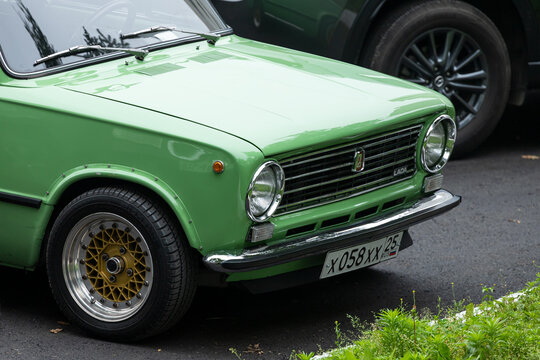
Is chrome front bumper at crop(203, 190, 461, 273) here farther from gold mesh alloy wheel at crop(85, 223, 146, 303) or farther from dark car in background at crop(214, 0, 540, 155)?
dark car in background at crop(214, 0, 540, 155)

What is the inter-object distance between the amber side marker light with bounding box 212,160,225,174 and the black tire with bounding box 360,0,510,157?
11.4ft

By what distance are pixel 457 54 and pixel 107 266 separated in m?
4.00

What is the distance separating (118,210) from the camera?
14.7ft

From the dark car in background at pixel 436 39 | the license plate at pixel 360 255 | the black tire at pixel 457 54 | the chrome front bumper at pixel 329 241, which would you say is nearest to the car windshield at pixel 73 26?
the chrome front bumper at pixel 329 241

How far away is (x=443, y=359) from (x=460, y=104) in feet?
14.0

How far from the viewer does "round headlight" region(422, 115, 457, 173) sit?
16.8ft

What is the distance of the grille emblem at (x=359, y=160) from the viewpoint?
15.5ft

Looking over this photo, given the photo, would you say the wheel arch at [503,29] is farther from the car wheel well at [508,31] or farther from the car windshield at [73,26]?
the car windshield at [73,26]

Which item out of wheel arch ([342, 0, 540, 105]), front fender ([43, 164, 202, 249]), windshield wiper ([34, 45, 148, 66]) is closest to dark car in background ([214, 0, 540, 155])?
wheel arch ([342, 0, 540, 105])

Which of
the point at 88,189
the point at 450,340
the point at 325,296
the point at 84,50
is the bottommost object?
the point at 325,296

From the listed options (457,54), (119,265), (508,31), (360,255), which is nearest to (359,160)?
(360,255)

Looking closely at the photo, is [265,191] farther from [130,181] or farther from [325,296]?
[325,296]

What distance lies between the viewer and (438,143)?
5191 mm

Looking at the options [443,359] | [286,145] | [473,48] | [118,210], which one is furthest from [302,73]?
[473,48]
